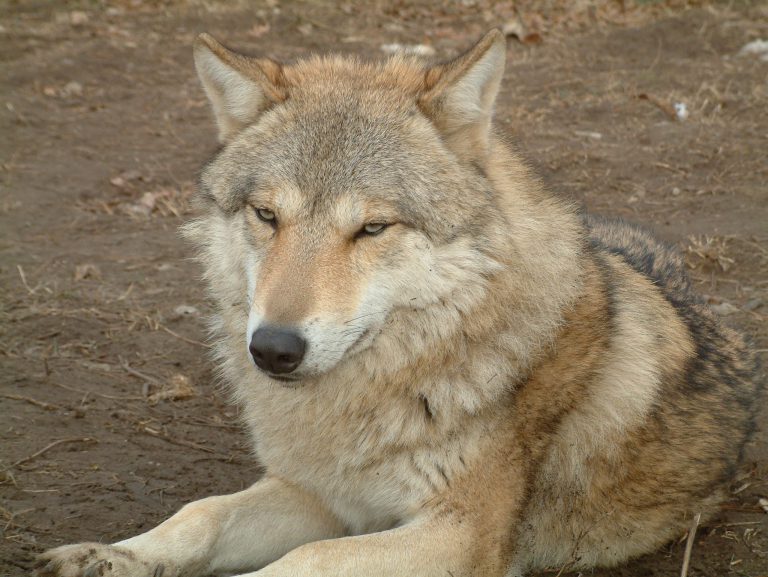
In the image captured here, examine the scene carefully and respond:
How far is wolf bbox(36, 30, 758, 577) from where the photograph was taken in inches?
120

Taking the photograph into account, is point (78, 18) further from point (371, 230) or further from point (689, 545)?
point (689, 545)

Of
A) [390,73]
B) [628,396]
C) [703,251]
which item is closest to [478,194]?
[390,73]

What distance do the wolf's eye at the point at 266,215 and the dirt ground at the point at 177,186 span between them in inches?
52.2

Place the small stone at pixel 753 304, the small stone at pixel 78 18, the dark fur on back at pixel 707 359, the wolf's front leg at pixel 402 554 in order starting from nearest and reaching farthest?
the wolf's front leg at pixel 402 554, the dark fur on back at pixel 707 359, the small stone at pixel 753 304, the small stone at pixel 78 18

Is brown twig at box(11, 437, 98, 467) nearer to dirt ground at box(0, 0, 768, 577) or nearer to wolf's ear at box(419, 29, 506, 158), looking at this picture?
dirt ground at box(0, 0, 768, 577)

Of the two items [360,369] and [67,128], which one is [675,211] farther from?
[67,128]

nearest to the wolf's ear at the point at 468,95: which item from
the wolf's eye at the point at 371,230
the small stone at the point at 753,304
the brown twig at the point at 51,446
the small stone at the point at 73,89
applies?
the wolf's eye at the point at 371,230

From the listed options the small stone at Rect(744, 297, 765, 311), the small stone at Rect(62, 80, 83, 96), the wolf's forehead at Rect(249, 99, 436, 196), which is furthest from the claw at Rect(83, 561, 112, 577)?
the small stone at Rect(62, 80, 83, 96)

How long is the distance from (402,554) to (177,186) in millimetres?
5222

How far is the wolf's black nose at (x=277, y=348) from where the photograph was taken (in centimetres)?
280

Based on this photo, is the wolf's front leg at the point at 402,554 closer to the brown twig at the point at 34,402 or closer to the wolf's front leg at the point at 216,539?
the wolf's front leg at the point at 216,539

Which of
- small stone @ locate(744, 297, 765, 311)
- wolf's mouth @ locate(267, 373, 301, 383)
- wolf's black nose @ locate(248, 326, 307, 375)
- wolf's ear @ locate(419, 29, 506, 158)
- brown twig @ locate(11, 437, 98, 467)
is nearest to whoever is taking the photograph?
wolf's black nose @ locate(248, 326, 307, 375)

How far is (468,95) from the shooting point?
3.23 m

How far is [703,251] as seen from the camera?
5914mm
